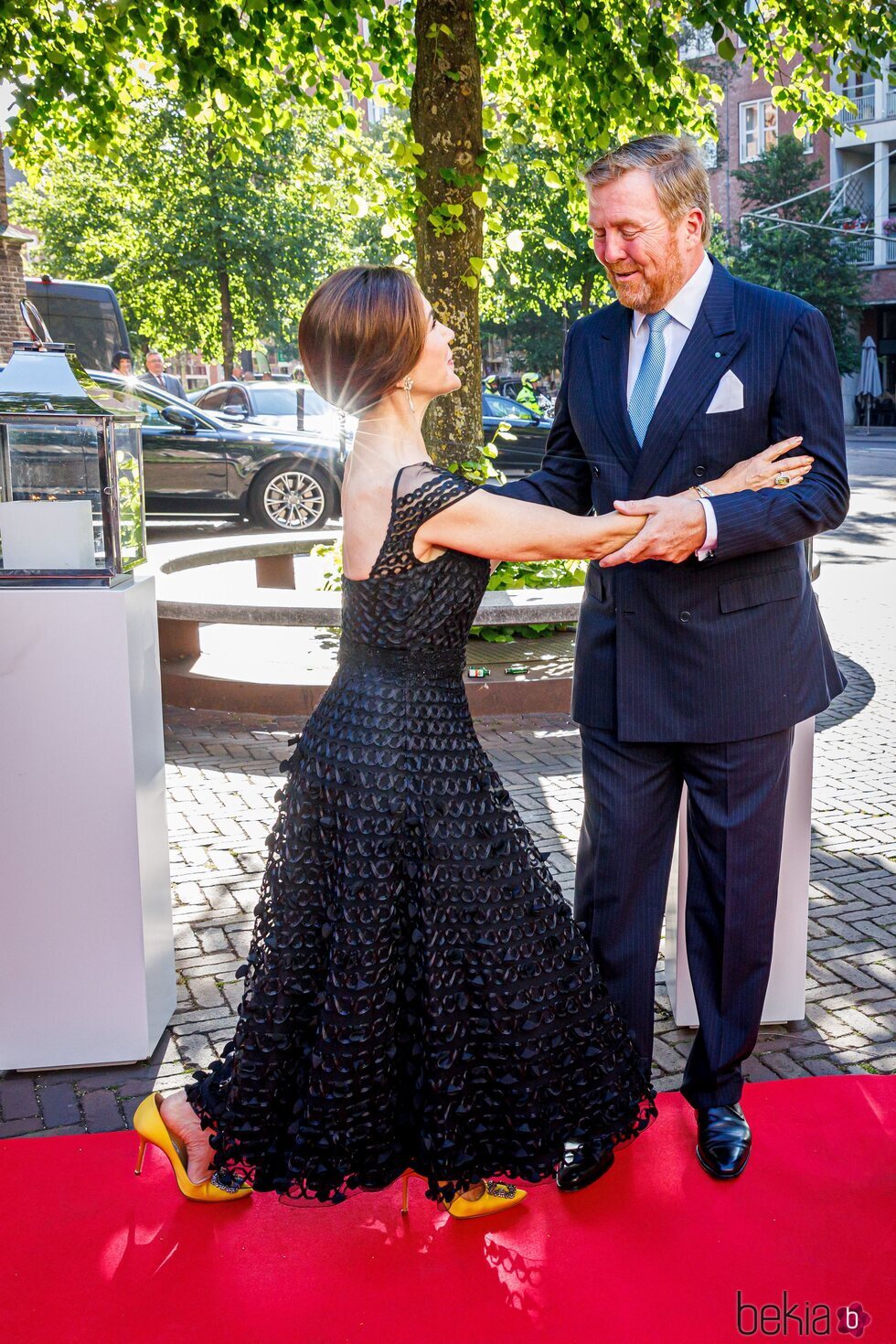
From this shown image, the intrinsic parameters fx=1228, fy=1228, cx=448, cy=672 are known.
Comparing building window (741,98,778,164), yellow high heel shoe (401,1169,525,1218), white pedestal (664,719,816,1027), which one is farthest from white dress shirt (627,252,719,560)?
building window (741,98,778,164)

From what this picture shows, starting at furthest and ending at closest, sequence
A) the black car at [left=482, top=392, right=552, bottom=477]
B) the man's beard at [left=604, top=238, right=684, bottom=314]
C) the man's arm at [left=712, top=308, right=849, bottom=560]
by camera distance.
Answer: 1. the black car at [left=482, top=392, right=552, bottom=477]
2. the man's beard at [left=604, top=238, right=684, bottom=314]
3. the man's arm at [left=712, top=308, right=849, bottom=560]

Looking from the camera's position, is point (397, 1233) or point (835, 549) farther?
point (835, 549)

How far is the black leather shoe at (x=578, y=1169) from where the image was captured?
2.66 m

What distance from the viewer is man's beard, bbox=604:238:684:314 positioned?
2627 mm

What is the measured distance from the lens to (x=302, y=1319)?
230 cm

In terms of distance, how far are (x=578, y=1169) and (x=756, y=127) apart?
156 feet

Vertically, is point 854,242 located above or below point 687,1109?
above

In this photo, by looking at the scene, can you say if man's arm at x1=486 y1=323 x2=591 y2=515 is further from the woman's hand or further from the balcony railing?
the balcony railing

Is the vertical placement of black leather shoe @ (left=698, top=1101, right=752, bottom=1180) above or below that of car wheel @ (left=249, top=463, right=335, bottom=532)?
below

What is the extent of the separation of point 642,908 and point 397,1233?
0.87m

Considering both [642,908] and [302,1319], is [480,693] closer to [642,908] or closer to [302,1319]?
[642,908]

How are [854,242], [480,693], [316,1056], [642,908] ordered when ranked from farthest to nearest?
1. [854,242]
2. [480,693]
3. [642,908]
4. [316,1056]

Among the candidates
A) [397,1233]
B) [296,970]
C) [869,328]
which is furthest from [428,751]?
[869,328]

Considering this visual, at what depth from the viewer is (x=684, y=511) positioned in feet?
8.14
